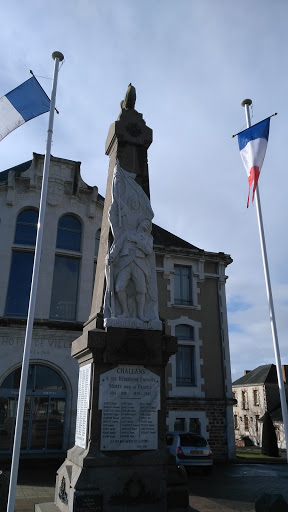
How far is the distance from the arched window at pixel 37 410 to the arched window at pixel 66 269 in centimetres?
231

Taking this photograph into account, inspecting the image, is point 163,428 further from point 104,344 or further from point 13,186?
point 13,186

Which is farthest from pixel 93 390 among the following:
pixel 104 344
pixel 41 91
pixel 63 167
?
pixel 63 167

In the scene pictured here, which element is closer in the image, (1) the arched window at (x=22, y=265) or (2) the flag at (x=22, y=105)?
(2) the flag at (x=22, y=105)

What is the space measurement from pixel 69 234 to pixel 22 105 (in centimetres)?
855

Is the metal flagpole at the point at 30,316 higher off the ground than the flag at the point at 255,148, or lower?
lower

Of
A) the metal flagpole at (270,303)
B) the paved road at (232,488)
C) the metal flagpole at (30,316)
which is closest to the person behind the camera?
the metal flagpole at (30,316)

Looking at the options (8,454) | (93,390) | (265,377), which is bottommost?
(8,454)

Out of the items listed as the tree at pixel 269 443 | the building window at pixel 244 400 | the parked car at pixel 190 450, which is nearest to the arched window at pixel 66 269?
the parked car at pixel 190 450

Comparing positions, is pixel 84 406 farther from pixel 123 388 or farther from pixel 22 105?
pixel 22 105

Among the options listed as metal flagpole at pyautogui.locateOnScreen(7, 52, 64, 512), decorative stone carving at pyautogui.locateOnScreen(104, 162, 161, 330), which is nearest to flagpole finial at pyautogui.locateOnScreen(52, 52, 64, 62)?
metal flagpole at pyautogui.locateOnScreen(7, 52, 64, 512)

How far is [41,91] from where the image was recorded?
30.3 ft

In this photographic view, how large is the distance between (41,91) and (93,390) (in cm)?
671

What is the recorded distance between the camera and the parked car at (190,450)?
13.0 metres

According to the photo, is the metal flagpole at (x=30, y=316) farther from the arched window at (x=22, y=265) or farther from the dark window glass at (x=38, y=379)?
the dark window glass at (x=38, y=379)
